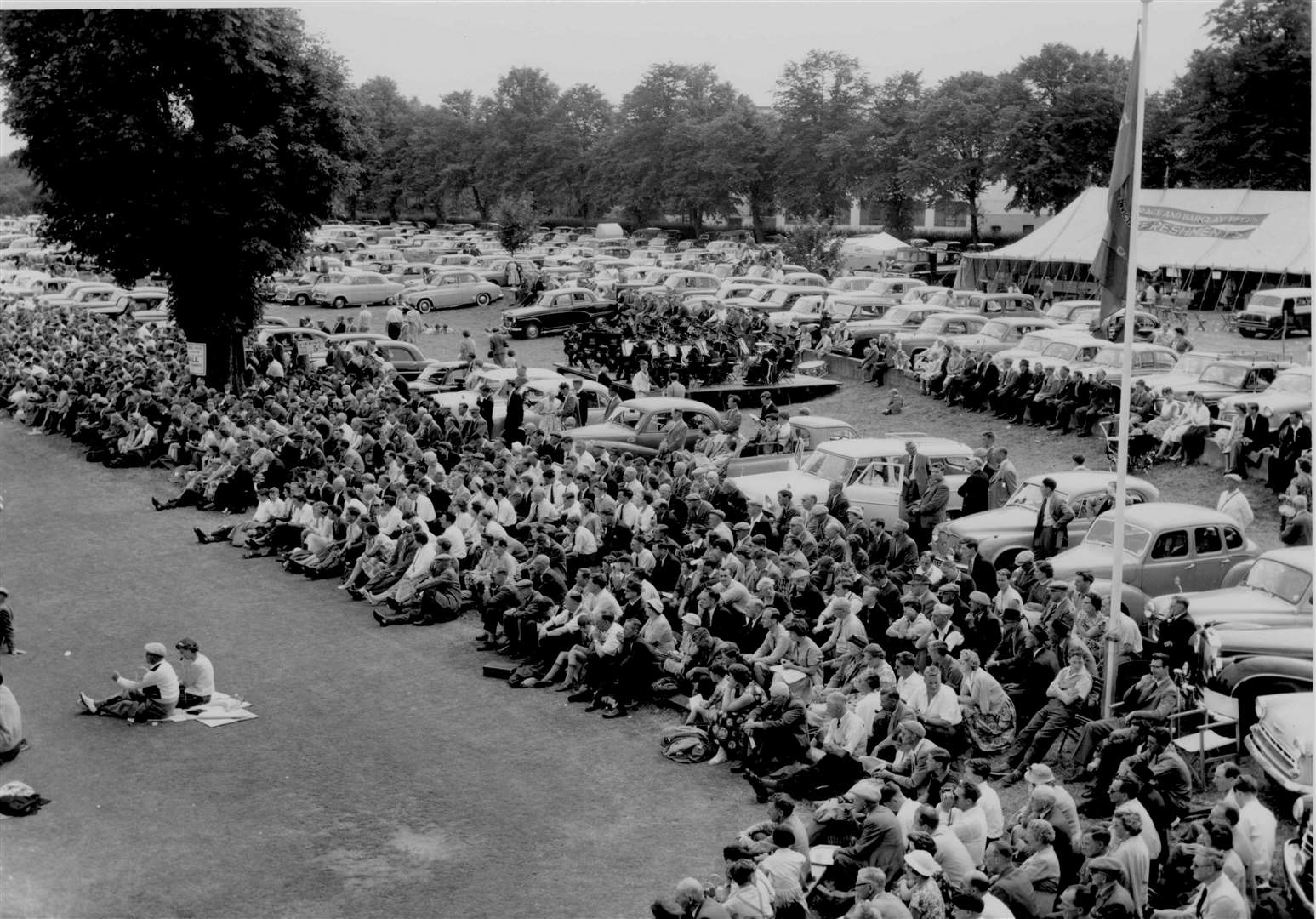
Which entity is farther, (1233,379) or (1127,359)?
(1233,379)

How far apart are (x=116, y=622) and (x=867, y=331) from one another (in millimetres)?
23889

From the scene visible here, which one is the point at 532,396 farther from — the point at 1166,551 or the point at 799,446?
the point at 1166,551

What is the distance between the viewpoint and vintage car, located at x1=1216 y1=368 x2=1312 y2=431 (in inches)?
912

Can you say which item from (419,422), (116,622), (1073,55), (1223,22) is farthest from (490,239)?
(116,622)

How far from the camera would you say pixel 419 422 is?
82.3ft

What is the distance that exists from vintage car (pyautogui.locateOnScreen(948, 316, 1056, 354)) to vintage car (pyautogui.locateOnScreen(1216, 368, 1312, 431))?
28.8ft

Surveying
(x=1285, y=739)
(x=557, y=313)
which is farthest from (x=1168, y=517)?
(x=557, y=313)

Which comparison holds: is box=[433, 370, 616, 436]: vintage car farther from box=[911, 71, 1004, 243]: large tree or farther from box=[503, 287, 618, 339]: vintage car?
box=[911, 71, 1004, 243]: large tree

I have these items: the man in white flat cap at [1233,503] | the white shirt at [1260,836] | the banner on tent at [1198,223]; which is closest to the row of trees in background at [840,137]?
the banner on tent at [1198,223]

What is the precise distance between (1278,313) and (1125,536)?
25727 millimetres

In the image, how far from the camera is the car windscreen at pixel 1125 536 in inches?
628

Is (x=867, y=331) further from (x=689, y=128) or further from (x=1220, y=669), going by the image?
(x=689, y=128)

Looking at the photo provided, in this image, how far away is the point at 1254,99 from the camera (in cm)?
5400

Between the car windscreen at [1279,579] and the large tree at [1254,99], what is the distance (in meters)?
43.3
